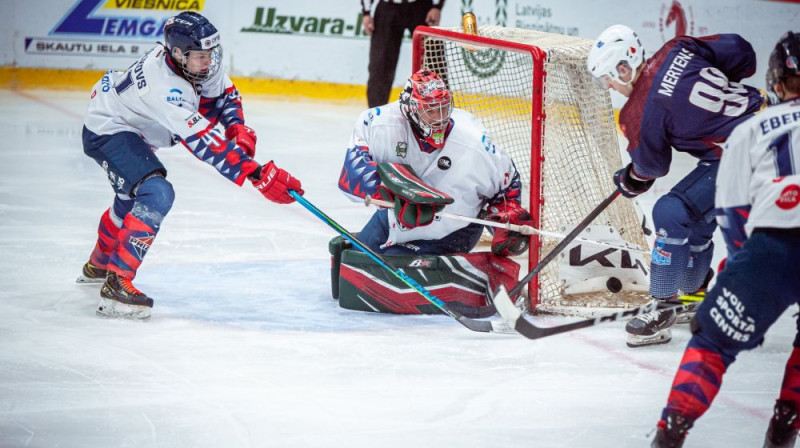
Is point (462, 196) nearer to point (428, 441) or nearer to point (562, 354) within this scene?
point (562, 354)

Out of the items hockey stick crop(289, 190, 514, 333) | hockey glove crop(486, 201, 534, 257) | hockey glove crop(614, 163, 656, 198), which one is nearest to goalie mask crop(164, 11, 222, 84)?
hockey stick crop(289, 190, 514, 333)

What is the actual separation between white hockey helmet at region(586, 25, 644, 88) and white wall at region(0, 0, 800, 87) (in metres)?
4.94

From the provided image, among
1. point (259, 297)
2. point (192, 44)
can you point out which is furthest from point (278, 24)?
point (192, 44)

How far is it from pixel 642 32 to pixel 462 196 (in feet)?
15.5

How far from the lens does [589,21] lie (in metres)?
7.92

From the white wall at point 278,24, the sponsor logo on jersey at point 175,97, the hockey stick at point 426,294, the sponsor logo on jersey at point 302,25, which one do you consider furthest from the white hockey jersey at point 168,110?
the sponsor logo on jersey at point 302,25

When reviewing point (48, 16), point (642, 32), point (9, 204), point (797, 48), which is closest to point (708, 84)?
point (797, 48)

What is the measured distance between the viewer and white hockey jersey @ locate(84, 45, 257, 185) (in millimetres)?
3424

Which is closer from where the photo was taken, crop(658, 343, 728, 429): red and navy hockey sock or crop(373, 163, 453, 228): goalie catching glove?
crop(658, 343, 728, 429): red and navy hockey sock

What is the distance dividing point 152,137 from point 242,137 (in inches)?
12.5

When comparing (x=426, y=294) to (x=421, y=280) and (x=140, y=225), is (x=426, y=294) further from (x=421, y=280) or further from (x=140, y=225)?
(x=140, y=225)

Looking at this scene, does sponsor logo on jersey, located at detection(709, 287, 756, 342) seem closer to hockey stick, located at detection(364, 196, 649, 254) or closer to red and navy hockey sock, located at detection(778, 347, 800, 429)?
red and navy hockey sock, located at detection(778, 347, 800, 429)

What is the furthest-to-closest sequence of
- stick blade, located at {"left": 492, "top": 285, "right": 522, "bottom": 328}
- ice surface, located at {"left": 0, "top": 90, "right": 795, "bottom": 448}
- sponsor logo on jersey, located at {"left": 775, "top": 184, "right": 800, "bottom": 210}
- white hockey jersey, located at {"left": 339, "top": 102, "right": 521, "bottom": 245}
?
white hockey jersey, located at {"left": 339, "top": 102, "right": 521, "bottom": 245}, stick blade, located at {"left": 492, "top": 285, "right": 522, "bottom": 328}, ice surface, located at {"left": 0, "top": 90, "right": 795, "bottom": 448}, sponsor logo on jersey, located at {"left": 775, "top": 184, "right": 800, "bottom": 210}

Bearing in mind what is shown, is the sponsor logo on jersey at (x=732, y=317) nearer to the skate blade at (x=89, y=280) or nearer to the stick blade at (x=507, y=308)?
the stick blade at (x=507, y=308)
